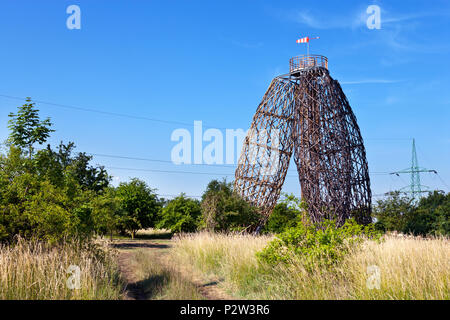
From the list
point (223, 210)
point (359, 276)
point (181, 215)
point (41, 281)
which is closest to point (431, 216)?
point (223, 210)

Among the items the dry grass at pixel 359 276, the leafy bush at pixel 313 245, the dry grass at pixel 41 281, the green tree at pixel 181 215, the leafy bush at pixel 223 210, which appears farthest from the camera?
the green tree at pixel 181 215

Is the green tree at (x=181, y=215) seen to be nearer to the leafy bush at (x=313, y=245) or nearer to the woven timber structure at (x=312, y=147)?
the woven timber structure at (x=312, y=147)

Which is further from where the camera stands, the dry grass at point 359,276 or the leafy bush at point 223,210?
the leafy bush at point 223,210

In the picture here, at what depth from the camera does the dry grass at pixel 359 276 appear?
6.80 meters

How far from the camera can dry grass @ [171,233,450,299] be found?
6.80 meters

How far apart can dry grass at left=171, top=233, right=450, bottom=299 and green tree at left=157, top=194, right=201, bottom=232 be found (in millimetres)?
23930

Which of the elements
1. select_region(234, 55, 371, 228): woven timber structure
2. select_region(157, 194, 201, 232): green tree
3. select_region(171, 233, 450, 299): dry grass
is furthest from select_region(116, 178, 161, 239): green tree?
select_region(171, 233, 450, 299): dry grass

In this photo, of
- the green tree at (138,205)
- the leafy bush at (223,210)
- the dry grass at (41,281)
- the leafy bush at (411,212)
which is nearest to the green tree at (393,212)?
the leafy bush at (411,212)

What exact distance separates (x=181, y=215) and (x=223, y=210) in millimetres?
13985

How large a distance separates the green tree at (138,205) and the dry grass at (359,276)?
28.1 m

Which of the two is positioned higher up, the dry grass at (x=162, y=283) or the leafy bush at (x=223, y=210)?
the leafy bush at (x=223, y=210)

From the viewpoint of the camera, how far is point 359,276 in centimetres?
757
